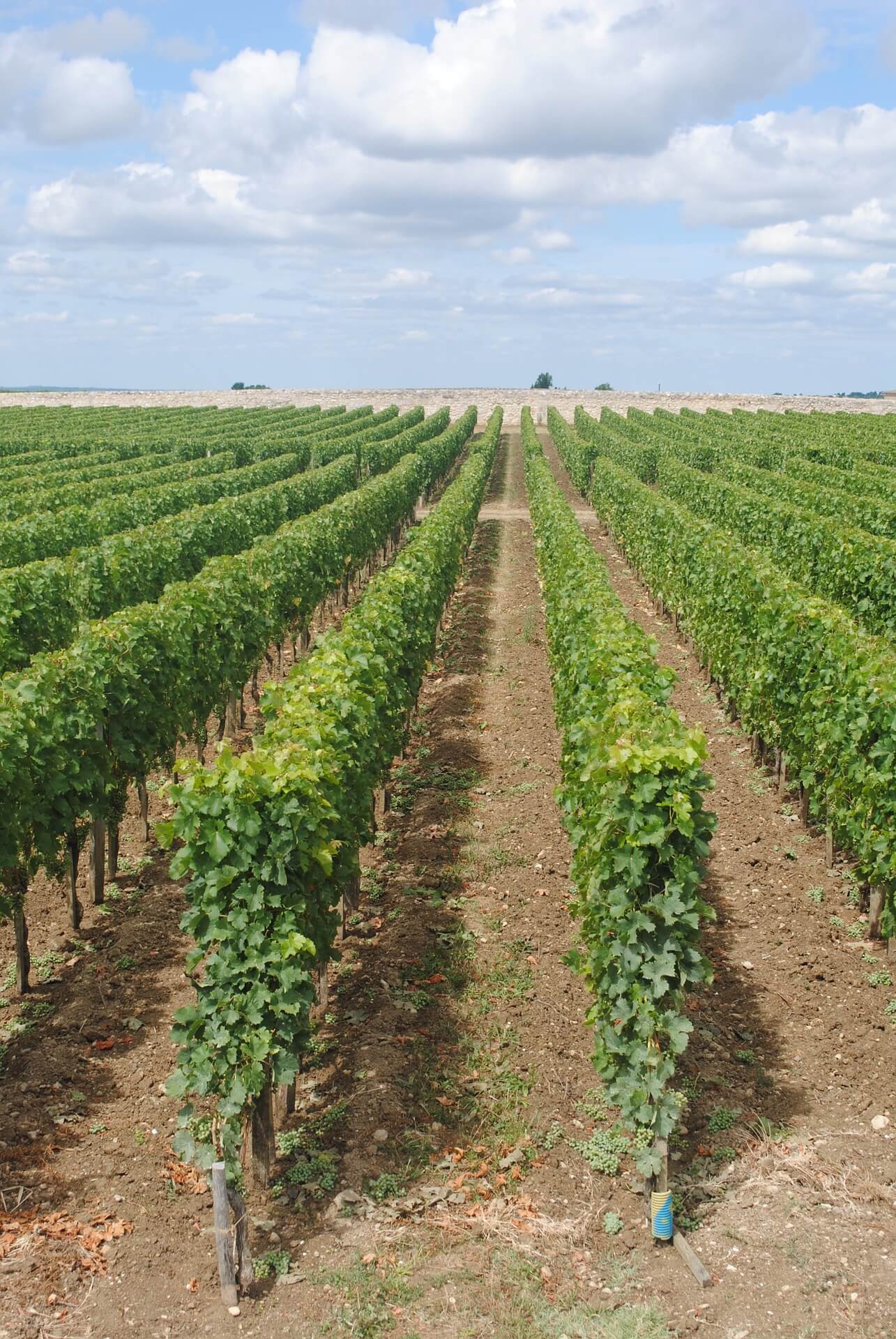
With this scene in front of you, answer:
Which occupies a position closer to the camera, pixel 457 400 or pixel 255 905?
pixel 255 905

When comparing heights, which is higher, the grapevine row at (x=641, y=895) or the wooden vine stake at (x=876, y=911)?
the grapevine row at (x=641, y=895)

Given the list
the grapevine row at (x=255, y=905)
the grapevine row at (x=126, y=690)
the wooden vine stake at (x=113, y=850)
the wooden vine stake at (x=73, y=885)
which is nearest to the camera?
the grapevine row at (x=255, y=905)

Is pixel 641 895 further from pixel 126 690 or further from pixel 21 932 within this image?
pixel 126 690

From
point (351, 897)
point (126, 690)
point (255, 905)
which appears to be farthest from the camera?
point (126, 690)

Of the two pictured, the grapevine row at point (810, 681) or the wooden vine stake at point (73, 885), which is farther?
the wooden vine stake at point (73, 885)

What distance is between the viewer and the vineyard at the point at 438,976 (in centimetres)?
634

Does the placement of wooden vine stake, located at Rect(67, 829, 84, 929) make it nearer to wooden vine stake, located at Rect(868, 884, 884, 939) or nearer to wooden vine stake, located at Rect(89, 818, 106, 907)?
wooden vine stake, located at Rect(89, 818, 106, 907)

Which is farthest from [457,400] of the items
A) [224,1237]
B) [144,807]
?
[224,1237]

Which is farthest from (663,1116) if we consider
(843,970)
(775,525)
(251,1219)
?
(775,525)

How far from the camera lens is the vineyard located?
6.34 meters

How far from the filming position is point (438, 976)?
9500 mm

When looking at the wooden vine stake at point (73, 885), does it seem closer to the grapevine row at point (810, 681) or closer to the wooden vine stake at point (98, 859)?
the wooden vine stake at point (98, 859)

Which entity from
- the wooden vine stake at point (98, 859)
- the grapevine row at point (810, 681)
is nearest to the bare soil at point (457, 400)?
the grapevine row at point (810, 681)

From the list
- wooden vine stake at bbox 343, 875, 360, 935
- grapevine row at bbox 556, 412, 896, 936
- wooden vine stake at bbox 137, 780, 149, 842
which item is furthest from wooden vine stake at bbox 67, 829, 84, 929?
grapevine row at bbox 556, 412, 896, 936
